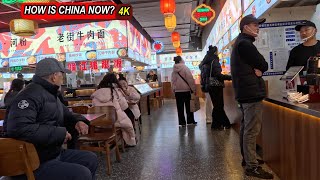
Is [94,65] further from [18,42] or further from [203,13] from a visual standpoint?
[203,13]

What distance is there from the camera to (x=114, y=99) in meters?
5.63

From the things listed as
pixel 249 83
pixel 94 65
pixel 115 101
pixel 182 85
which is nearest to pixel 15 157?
pixel 249 83

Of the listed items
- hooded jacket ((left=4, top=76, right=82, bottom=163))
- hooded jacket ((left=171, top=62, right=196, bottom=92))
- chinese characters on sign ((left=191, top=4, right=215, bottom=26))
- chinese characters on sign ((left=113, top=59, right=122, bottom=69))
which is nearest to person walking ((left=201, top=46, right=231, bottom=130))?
hooded jacket ((left=171, top=62, right=196, bottom=92))

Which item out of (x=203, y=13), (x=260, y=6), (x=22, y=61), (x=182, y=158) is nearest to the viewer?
(x=260, y=6)

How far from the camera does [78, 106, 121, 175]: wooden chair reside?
454cm

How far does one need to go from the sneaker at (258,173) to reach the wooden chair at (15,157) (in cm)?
268

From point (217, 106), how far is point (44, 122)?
512 centimetres

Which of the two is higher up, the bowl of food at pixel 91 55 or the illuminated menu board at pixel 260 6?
the illuminated menu board at pixel 260 6

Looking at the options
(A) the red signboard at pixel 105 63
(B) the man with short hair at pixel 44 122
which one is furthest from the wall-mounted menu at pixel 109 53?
(B) the man with short hair at pixel 44 122

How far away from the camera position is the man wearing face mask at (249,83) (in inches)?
152

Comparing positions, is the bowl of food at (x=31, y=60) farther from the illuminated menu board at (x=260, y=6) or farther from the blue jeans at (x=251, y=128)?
the blue jeans at (x=251, y=128)

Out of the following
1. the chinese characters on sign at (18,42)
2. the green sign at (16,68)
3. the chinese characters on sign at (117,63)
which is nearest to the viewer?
the chinese characters on sign at (18,42)

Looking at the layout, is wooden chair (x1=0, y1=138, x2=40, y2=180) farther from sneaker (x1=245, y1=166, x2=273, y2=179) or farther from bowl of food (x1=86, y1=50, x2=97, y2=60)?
bowl of food (x1=86, y1=50, x2=97, y2=60)

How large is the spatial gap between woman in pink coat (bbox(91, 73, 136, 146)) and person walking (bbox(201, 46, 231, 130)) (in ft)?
7.47
